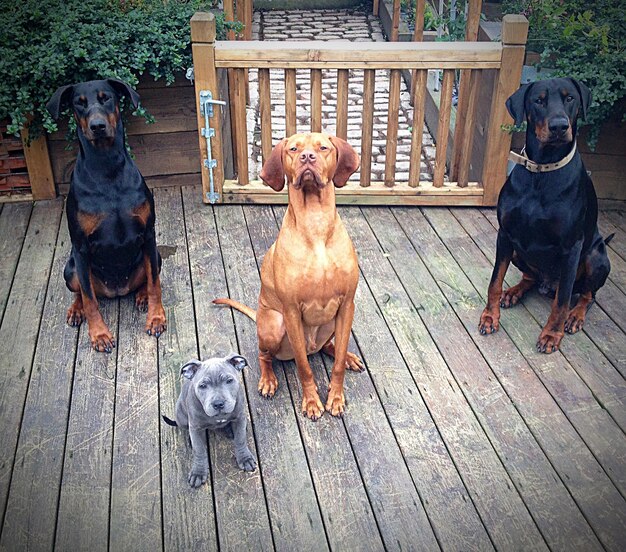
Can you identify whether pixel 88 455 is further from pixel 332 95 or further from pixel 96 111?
pixel 332 95

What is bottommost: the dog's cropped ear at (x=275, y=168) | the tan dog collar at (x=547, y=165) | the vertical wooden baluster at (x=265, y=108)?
the vertical wooden baluster at (x=265, y=108)

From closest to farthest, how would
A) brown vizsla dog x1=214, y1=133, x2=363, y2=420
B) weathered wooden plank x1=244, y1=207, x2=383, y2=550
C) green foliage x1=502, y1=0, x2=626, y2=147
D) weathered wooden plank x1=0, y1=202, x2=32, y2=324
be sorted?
weathered wooden plank x1=244, y1=207, x2=383, y2=550
brown vizsla dog x1=214, y1=133, x2=363, y2=420
weathered wooden plank x1=0, y1=202, x2=32, y2=324
green foliage x1=502, y1=0, x2=626, y2=147

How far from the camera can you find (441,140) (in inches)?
184

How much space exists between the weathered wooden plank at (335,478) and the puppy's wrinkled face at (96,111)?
4.61 ft

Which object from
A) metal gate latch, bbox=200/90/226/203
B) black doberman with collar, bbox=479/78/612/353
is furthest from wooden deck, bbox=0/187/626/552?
metal gate latch, bbox=200/90/226/203

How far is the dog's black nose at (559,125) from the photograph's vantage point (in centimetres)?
313

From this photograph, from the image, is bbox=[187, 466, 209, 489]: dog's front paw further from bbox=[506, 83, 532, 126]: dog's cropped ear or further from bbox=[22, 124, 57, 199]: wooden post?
bbox=[22, 124, 57, 199]: wooden post

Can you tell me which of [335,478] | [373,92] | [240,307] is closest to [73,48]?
[373,92]

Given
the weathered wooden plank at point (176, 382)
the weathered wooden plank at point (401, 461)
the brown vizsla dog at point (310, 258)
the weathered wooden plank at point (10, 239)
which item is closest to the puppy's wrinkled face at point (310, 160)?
the brown vizsla dog at point (310, 258)

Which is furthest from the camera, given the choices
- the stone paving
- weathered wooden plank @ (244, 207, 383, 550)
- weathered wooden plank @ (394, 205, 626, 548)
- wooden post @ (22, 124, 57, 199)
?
the stone paving

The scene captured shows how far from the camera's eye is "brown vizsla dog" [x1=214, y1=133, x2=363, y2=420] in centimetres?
276

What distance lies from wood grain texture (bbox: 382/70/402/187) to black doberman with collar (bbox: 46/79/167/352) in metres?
1.85

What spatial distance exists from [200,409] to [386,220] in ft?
8.17

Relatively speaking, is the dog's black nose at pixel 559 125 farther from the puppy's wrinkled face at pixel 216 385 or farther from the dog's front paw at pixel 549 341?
the puppy's wrinkled face at pixel 216 385
